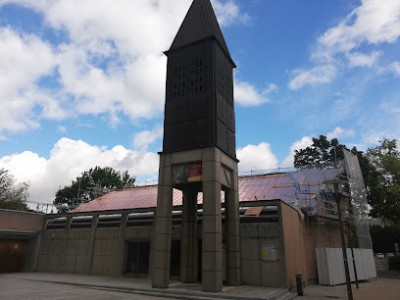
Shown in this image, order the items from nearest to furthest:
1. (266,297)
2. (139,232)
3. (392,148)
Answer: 1. (266,297)
2. (139,232)
3. (392,148)

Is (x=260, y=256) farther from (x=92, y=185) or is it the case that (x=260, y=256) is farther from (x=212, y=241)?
(x=92, y=185)

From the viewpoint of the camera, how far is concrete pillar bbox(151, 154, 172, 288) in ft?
57.3

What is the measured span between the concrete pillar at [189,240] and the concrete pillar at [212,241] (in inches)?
158

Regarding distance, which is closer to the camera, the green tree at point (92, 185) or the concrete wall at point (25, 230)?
the concrete wall at point (25, 230)

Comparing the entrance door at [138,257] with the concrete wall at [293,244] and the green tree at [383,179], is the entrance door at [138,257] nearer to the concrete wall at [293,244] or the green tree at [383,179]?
the concrete wall at [293,244]

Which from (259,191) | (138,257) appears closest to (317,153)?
(259,191)

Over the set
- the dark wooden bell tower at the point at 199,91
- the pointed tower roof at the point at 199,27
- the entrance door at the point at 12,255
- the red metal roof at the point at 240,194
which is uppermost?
the pointed tower roof at the point at 199,27

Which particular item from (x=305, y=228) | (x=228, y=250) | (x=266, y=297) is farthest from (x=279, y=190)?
(x=266, y=297)

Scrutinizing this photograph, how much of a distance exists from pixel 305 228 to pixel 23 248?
2724 cm

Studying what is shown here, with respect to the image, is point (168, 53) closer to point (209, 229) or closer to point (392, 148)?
point (209, 229)

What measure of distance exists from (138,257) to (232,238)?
370 inches

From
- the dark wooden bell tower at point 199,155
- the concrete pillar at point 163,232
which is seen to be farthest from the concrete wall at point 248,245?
the concrete pillar at point 163,232

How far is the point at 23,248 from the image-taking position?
97.1ft

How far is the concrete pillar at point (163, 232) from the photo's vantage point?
1747 centimetres
